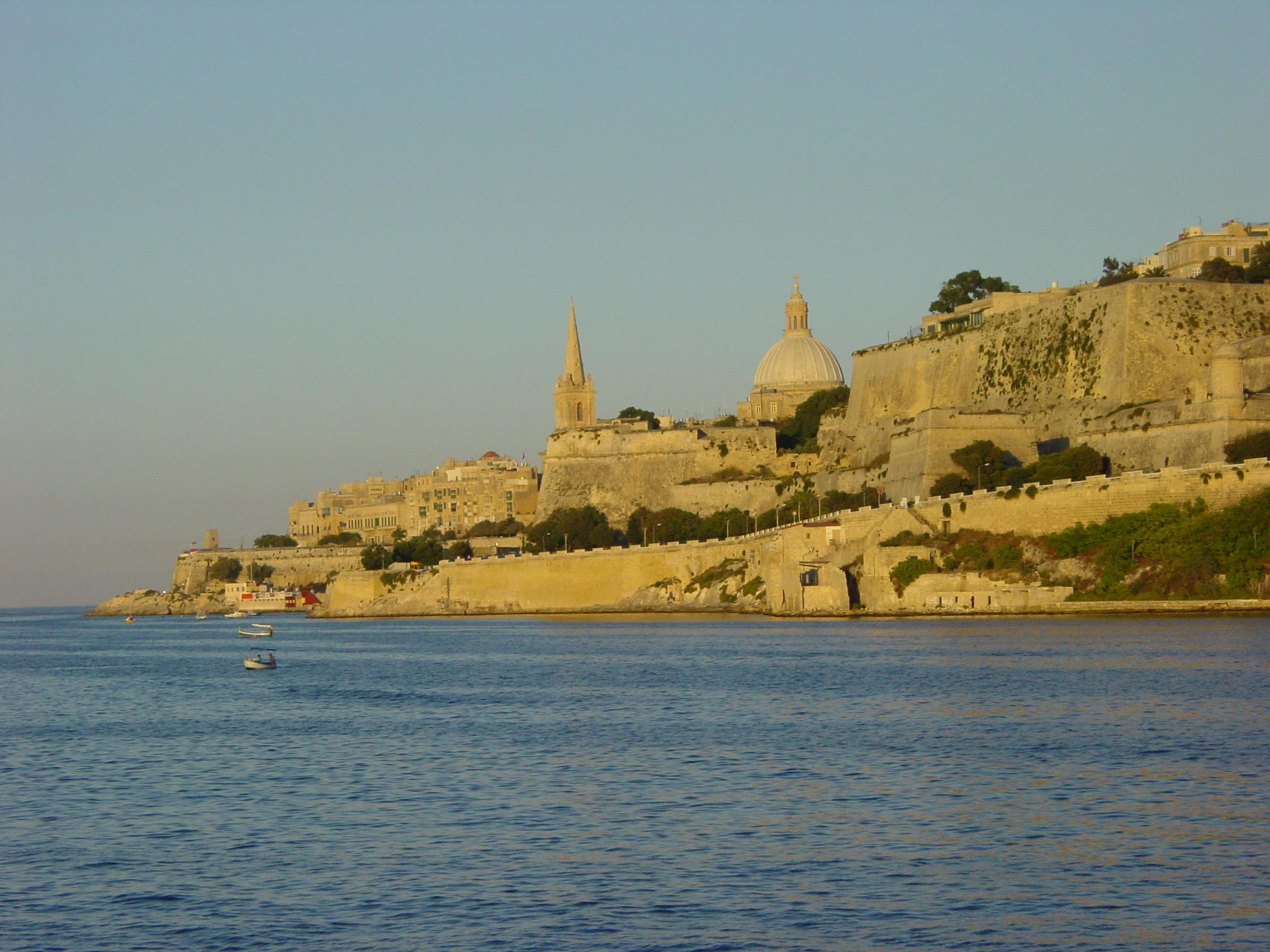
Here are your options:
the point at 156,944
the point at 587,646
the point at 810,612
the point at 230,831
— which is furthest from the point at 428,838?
the point at 810,612

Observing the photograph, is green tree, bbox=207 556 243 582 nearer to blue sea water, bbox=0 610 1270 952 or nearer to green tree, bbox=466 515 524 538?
green tree, bbox=466 515 524 538

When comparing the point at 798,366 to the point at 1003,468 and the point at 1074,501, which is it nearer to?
the point at 1003,468

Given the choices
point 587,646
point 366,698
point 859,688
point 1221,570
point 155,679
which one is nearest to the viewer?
point 859,688

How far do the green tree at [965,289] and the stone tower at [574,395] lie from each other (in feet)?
88.4

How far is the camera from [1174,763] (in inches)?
738

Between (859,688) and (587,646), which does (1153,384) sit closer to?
(587,646)

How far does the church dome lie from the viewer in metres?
94.5

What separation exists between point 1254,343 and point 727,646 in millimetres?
23196

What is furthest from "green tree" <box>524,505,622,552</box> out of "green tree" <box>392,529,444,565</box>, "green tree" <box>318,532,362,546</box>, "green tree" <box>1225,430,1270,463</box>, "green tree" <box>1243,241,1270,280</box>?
"green tree" <box>318,532,362,546</box>

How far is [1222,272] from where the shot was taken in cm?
6244

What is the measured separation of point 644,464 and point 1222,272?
96.9ft

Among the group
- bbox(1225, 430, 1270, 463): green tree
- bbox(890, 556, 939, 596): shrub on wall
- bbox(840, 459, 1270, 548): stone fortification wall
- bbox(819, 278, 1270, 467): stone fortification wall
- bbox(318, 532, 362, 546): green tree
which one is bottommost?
bbox(890, 556, 939, 596): shrub on wall

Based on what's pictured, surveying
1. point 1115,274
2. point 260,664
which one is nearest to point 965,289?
point 1115,274

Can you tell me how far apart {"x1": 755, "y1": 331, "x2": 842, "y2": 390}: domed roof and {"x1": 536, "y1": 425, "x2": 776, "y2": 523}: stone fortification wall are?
42.9 feet
